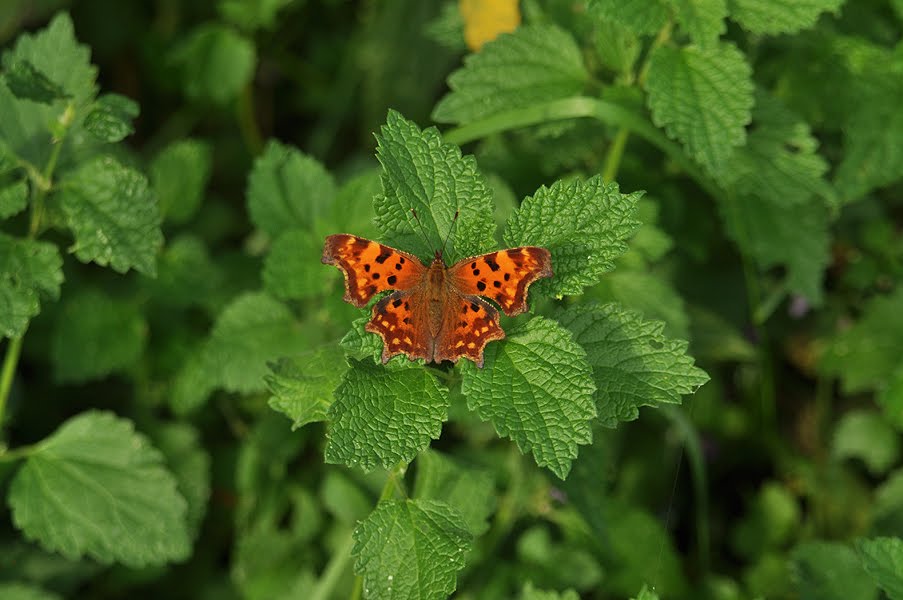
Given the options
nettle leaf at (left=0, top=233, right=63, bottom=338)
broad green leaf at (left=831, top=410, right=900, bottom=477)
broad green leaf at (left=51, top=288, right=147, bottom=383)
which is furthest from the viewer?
broad green leaf at (left=831, top=410, right=900, bottom=477)

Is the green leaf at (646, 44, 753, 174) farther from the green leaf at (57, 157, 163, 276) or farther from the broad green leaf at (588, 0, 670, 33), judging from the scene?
the green leaf at (57, 157, 163, 276)

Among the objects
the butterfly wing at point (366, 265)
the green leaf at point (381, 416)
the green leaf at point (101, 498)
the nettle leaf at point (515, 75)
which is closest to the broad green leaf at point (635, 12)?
the nettle leaf at point (515, 75)

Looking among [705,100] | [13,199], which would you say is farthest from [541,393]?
[13,199]

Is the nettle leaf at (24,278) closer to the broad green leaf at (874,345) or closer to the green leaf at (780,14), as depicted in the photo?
the green leaf at (780,14)

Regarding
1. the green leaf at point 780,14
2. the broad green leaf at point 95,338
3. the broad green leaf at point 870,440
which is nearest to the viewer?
the green leaf at point 780,14

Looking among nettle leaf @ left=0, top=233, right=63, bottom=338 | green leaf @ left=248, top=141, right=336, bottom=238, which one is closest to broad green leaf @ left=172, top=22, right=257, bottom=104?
green leaf @ left=248, top=141, right=336, bottom=238

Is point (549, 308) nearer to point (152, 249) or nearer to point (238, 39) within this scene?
point (152, 249)

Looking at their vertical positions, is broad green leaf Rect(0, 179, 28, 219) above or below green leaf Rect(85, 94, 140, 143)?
below
